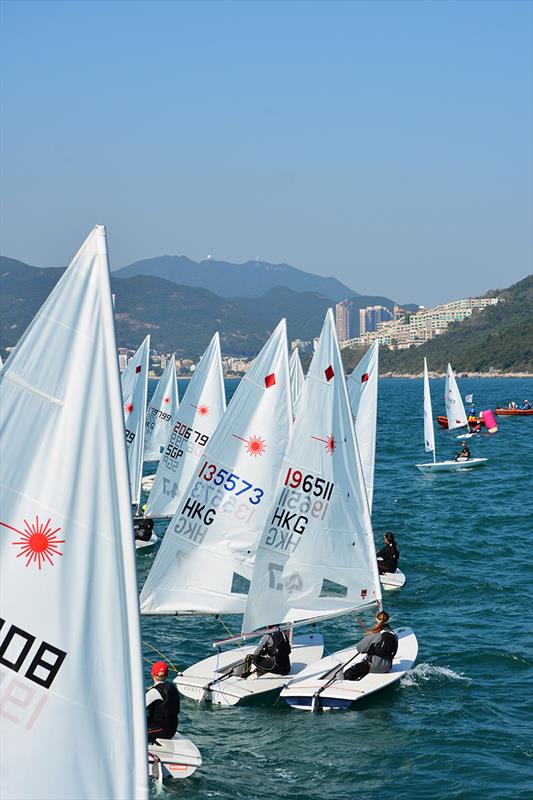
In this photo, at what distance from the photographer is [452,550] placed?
93.8 ft

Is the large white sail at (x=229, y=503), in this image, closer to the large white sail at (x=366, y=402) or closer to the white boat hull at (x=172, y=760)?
the white boat hull at (x=172, y=760)

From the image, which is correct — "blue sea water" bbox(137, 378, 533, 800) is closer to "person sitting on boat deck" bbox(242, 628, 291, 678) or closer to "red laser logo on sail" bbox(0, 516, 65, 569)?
"person sitting on boat deck" bbox(242, 628, 291, 678)

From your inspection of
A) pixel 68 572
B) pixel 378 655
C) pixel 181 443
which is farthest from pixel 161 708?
pixel 181 443

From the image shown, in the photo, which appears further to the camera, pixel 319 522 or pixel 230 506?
pixel 230 506

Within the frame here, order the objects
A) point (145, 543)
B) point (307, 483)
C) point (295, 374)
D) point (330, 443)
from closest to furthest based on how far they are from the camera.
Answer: point (307, 483), point (330, 443), point (145, 543), point (295, 374)

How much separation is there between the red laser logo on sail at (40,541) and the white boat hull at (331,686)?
10.2 m

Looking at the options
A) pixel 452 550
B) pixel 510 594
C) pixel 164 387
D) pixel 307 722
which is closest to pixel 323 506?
pixel 307 722

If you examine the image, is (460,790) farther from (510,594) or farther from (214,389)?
(214,389)

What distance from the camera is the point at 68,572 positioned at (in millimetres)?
6043

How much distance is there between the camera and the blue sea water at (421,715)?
13.1 metres

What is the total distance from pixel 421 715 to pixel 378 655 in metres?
1.20

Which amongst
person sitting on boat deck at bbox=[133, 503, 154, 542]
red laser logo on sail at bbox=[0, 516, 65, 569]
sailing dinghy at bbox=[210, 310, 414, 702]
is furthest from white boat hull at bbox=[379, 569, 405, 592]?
red laser logo on sail at bbox=[0, 516, 65, 569]

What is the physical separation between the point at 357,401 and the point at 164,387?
Answer: 1314 cm

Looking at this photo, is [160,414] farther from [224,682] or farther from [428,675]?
[224,682]
